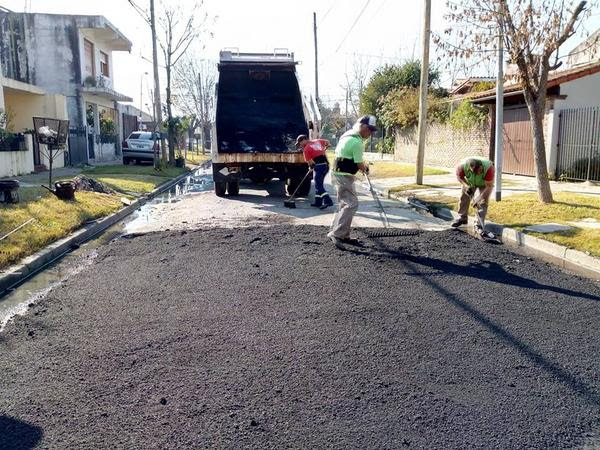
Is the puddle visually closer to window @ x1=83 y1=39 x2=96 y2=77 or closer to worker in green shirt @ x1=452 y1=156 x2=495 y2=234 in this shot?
worker in green shirt @ x1=452 y1=156 x2=495 y2=234

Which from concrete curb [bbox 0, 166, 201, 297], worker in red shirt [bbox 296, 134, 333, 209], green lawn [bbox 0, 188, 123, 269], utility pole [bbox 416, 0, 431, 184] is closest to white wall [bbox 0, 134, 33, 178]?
green lawn [bbox 0, 188, 123, 269]

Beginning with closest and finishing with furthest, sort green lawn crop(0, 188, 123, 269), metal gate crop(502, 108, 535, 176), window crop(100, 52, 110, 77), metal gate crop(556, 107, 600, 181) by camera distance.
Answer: green lawn crop(0, 188, 123, 269)
metal gate crop(556, 107, 600, 181)
metal gate crop(502, 108, 535, 176)
window crop(100, 52, 110, 77)

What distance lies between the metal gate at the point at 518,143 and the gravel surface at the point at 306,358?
40.9 feet

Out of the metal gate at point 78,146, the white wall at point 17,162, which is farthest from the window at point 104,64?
the white wall at point 17,162

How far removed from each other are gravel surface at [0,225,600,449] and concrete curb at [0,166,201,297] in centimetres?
76

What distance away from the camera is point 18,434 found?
9.55 feet

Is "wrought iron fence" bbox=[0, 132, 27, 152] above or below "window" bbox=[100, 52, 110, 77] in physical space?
below

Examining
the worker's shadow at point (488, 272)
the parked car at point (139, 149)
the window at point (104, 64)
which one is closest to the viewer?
the worker's shadow at point (488, 272)

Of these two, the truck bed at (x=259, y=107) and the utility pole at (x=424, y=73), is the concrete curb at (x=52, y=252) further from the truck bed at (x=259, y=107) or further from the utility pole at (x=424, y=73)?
the utility pole at (x=424, y=73)

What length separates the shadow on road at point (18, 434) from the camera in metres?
2.81

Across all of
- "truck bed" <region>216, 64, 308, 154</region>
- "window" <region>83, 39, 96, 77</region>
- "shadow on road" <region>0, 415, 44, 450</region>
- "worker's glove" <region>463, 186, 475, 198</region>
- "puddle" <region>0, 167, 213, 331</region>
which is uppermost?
"window" <region>83, 39, 96, 77</region>

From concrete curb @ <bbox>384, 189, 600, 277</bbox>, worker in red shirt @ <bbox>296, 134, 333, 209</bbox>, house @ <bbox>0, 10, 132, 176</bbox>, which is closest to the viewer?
concrete curb @ <bbox>384, 189, 600, 277</bbox>

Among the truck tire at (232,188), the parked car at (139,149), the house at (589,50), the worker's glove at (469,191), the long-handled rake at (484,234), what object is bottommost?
the long-handled rake at (484,234)

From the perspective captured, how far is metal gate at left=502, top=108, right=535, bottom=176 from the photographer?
17828 millimetres
